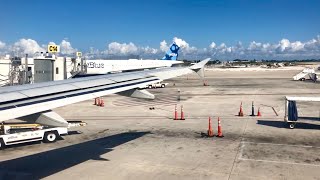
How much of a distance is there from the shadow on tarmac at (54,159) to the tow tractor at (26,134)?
1.54 meters

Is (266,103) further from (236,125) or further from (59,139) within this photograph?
(59,139)

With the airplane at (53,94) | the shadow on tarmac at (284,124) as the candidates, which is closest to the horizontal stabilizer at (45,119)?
the airplane at (53,94)

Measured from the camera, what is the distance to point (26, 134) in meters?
18.2

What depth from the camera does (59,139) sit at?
19828 millimetres

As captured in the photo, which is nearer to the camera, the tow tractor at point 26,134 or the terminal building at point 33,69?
the tow tractor at point 26,134

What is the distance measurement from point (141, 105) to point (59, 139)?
15624 mm

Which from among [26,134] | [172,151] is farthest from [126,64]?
[172,151]

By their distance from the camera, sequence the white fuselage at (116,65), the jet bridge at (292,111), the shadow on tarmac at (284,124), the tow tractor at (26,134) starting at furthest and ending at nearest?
1. the white fuselage at (116,65)
2. the shadow on tarmac at (284,124)
3. the jet bridge at (292,111)
4. the tow tractor at (26,134)

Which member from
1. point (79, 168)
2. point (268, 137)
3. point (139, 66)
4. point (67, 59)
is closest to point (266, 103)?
point (268, 137)

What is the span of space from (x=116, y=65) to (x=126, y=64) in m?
2.76

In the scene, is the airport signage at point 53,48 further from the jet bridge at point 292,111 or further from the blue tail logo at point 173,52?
the blue tail logo at point 173,52

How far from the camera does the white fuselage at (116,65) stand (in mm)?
59844

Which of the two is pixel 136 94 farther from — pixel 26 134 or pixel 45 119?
pixel 26 134

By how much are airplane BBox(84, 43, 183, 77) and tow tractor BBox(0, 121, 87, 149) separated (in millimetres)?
35084
